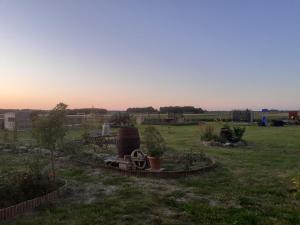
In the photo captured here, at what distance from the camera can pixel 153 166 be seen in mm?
10945

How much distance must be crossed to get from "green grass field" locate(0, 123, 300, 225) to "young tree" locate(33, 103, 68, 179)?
1168 mm

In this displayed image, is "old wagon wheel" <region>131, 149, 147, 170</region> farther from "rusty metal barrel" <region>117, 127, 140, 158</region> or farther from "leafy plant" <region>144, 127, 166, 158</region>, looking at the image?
"rusty metal barrel" <region>117, 127, 140, 158</region>

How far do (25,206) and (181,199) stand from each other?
2985mm

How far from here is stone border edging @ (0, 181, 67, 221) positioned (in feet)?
21.0

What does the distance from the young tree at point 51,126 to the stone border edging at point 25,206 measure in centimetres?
160

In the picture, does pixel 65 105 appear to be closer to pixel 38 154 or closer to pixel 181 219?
pixel 181 219

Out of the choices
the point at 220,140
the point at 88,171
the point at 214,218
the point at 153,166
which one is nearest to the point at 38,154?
the point at 88,171

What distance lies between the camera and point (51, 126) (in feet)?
30.2

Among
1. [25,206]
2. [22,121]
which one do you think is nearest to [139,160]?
[25,206]

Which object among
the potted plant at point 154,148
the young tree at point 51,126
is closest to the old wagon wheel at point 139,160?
the potted plant at point 154,148

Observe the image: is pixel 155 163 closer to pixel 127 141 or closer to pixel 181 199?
pixel 127 141

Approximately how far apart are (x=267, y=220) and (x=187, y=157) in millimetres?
6283

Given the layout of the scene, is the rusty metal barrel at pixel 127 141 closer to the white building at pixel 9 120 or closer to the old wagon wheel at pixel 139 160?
the old wagon wheel at pixel 139 160

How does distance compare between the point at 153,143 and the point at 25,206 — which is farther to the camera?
Result: the point at 153,143
